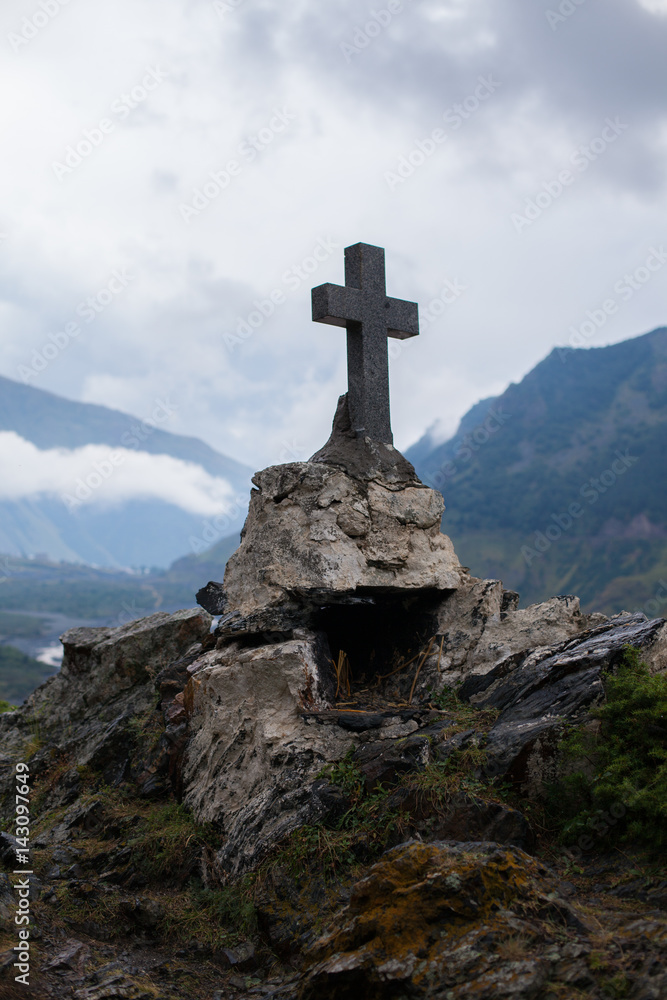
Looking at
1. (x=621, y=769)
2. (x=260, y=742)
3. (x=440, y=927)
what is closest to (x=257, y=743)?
(x=260, y=742)

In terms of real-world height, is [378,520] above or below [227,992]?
above

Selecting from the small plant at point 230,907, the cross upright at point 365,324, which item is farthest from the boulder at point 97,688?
the cross upright at point 365,324

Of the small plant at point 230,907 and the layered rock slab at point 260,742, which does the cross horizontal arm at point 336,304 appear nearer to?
the layered rock slab at point 260,742

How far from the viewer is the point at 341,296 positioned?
10234 mm

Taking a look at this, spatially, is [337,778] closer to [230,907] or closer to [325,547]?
[230,907]

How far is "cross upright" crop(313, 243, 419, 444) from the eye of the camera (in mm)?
10219

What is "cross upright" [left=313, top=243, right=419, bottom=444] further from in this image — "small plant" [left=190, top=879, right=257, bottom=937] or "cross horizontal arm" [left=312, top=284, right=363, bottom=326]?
"small plant" [left=190, top=879, right=257, bottom=937]

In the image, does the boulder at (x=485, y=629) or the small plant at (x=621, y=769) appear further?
the boulder at (x=485, y=629)

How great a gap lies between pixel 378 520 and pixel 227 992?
16.3 ft

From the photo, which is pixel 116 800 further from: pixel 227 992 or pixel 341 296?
pixel 341 296

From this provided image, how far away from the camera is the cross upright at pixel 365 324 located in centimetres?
1022

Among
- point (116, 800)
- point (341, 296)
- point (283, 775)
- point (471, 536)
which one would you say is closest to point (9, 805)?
point (116, 800)

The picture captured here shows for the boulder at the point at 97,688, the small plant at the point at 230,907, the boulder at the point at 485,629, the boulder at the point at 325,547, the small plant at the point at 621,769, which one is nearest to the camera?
the small plant at the point at 621,769

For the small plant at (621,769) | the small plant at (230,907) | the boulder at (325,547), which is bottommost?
the small plant at (230,907)
